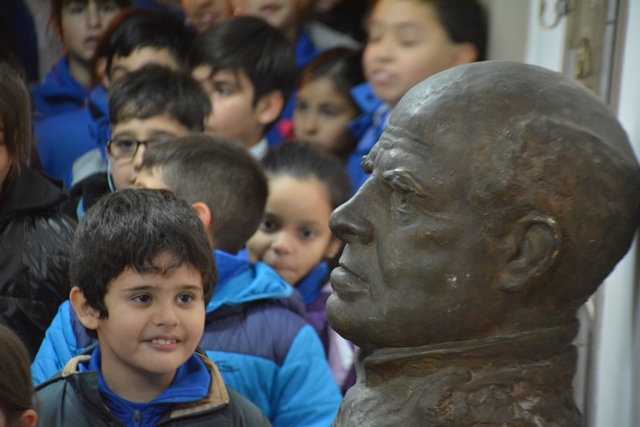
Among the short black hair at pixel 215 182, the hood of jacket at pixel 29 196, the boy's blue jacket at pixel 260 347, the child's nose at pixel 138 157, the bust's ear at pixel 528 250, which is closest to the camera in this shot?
the bust's ear at pixel 528 250

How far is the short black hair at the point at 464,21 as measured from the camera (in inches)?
164

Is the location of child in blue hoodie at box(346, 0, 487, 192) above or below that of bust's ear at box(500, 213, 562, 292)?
below

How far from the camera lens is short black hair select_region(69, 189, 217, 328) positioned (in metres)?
2.26

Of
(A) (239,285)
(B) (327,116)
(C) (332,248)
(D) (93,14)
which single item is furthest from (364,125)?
(A) (239,285)

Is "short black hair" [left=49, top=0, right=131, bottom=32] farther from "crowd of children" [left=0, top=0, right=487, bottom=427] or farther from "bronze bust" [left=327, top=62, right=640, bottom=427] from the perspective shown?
"bronze bust" [left=327, top=62, right=640, bottom=427]

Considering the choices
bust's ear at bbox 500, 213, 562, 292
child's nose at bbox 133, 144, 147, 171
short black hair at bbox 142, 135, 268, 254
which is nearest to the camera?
bust's ear at bbox 500, 213, 562, 292

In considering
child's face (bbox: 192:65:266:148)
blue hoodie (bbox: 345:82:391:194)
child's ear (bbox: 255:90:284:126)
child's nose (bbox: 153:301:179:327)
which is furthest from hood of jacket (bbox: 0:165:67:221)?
blue hoodie (bbox: 345:82:391:194)

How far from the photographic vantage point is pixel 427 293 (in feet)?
6.35

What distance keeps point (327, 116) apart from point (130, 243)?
236cm

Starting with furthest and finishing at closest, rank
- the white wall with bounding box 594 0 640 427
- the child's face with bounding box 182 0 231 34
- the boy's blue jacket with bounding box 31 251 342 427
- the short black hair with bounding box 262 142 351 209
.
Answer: the child's face with bounding box 182 0 231 34
the short black hair with bounding box 262 142 351 209
the boy's blue jacket with bounding box 31 251 342 427
the white wall with bounding box 594 0 640 427

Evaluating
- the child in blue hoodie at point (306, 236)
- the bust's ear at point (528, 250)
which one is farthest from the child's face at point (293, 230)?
the bust's ear at point (528, 250)

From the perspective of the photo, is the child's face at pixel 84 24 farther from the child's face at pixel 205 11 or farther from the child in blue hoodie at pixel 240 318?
the child in blue hoodie at pixel 240 318

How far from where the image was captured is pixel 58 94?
176 inches

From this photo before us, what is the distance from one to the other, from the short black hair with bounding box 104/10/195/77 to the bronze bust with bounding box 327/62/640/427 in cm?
239
